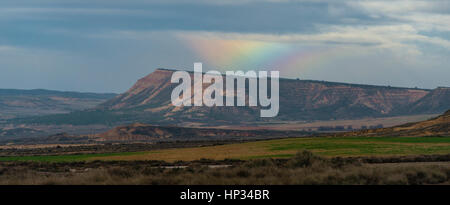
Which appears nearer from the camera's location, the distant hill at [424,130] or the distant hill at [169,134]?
the distant hill at [424,130]

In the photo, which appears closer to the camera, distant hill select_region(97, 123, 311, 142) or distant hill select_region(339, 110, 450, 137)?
distant hill select_region(339, 110, 450, 137)

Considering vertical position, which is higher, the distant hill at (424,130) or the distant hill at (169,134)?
the distant hill at (169,134)

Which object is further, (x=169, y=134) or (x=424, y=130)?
(x=169, y=134)

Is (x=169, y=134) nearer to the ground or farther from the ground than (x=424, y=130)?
farther from the ground

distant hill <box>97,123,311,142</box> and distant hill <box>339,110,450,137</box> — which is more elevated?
distant hill <box>97,123,311,142</box>

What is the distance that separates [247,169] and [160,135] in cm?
14074
